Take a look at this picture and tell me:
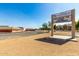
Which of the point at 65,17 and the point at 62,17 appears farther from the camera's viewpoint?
the point at 62,17

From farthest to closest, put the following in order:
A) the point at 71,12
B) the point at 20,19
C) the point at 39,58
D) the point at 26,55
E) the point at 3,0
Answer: the point at 20,19 < the point at 71,12 < the point at 3,0 < the point at 26,55 < the point at 39,58

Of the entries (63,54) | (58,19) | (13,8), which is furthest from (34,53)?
(58,19)

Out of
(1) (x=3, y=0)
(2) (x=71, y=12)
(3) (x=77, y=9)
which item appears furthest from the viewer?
(2) (x=71, y=12)

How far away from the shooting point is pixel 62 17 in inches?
395

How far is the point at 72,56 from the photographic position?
593cm

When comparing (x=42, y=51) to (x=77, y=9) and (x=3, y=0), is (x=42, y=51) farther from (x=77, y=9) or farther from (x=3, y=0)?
(x=77, y=9)

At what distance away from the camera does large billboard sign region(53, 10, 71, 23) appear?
948 cm

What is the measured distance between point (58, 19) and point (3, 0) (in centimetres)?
487

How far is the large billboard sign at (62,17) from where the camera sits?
31.1 feet

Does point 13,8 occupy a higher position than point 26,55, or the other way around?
point 13,8

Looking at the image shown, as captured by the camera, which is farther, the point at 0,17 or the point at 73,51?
the point at 0,17

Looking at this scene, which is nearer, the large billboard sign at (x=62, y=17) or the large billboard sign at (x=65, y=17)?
the large billboard sign at (x=65, y=17)

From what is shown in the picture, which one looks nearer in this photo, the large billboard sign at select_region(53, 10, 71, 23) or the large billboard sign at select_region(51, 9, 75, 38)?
the large billboard sign at select_region(51, 9, 75, 38)

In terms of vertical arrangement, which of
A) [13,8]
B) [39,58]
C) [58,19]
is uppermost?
[13,8]
